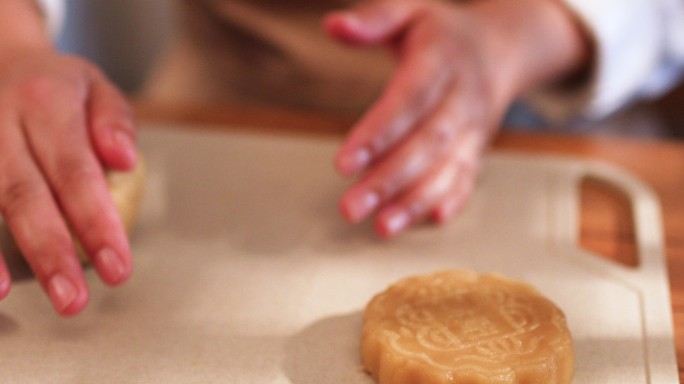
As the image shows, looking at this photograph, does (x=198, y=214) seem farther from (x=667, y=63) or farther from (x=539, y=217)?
(x=667, y=63)

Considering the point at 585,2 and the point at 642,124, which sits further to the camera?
the point at 642,124

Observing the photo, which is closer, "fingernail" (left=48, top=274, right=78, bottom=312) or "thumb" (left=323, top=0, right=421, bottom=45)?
"fingernail" (left=48, top=274, right=78, bottom=312)

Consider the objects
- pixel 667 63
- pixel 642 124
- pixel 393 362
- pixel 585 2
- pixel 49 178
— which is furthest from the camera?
pixel 642 124

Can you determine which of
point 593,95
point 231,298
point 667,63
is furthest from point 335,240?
point 667,63

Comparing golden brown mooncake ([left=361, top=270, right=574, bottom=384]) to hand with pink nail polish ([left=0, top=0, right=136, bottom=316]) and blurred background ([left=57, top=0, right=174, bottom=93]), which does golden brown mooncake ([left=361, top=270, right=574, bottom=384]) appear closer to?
hand with pink nail polish ([left=0, top=0, right=136, bottom=316])

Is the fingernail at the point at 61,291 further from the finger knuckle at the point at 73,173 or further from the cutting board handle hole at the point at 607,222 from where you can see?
the cutting board handle hole at the point at 607,222

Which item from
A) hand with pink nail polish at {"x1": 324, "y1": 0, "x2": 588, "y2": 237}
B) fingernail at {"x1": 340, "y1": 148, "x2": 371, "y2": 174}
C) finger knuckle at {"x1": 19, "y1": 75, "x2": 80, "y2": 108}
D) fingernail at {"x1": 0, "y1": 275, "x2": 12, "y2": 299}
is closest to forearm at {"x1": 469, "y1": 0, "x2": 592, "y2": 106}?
hand with pink nail polish at {"x1": 324, "y1": 0, "x2": 588, "y2": 237}

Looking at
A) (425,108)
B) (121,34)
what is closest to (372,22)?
(425,108)
